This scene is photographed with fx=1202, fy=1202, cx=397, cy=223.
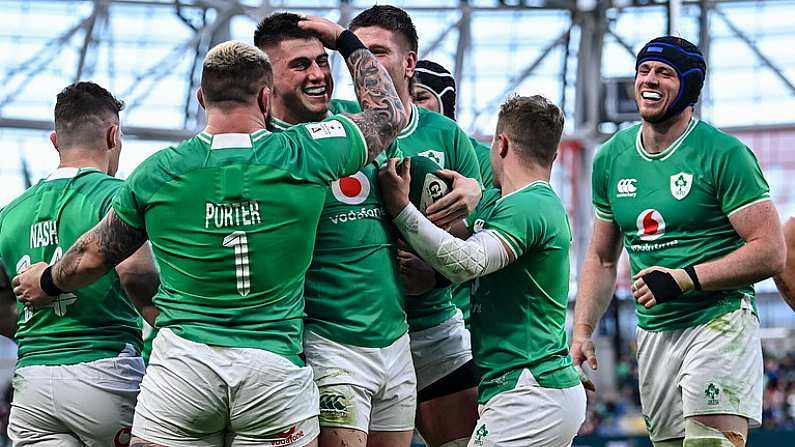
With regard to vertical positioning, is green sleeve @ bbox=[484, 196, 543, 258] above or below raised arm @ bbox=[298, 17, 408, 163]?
below

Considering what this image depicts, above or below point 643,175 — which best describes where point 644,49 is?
above

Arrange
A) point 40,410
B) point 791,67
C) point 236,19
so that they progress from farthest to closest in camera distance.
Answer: point 791,67 → point 236,19 → point 40,410

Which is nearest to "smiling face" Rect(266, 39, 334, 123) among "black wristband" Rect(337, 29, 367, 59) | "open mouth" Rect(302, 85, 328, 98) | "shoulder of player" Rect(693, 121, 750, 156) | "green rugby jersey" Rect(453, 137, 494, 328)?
"open mouth" Rect(302, 85, 328, 98)

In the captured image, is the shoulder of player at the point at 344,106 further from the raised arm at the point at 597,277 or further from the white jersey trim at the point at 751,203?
the white jersey trim at the point at 751,203

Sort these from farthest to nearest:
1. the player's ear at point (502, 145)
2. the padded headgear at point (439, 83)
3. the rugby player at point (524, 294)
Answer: the padded headgear at point (439, 83)
the player's ear at point (502, 145)
the rugby player at point (524, 294)

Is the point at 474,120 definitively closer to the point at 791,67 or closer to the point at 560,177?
the point at 560,177

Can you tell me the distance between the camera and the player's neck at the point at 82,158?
202 inches

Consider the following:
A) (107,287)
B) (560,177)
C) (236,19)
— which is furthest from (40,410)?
(560,177)

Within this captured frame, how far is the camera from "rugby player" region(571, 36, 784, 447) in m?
5.26

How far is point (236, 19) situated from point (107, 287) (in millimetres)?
15621

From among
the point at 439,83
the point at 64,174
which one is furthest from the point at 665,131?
the point at 64,174

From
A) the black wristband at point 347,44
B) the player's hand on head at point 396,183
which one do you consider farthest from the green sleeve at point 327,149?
the black wristband at point 347,44

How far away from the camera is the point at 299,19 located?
474 centimetres

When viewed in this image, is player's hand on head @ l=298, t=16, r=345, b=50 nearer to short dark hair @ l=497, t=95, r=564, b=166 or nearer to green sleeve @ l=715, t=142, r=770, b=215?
short dark hair @ l=497, t=95, r=564, b=166
